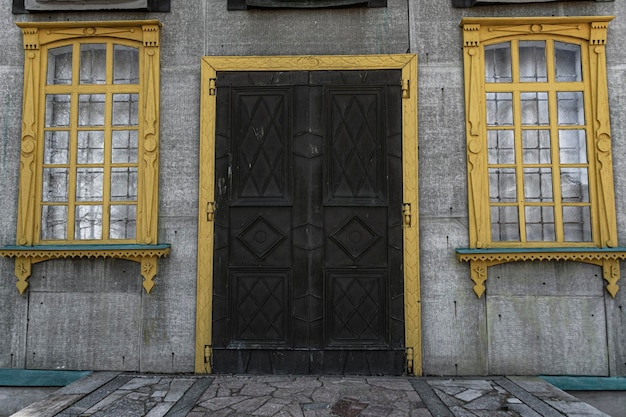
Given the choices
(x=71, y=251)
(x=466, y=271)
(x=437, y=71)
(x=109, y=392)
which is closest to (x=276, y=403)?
(x=109, y=392)

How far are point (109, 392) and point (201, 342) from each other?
107 cm

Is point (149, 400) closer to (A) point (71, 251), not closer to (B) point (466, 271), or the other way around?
(A) point (71, 251)

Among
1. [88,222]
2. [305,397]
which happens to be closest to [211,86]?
[88,222]

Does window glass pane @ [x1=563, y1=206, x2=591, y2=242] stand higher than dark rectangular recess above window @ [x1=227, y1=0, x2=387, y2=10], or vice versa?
dark rectangular recess above window @ [x1=227, y1=0, x2=387, y2=10]

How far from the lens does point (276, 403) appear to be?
4516mm

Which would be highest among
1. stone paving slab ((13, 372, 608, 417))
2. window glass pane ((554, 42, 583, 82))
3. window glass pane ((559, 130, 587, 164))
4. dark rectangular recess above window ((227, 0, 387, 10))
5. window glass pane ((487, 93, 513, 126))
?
dark rectangular recess above window ((227, 0, 387, 10))

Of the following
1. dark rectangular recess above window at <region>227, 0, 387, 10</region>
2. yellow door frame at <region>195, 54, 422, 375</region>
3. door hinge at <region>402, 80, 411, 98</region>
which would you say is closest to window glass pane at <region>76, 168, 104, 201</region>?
yellow door frame at <region>195, 54, 422, 375</region>

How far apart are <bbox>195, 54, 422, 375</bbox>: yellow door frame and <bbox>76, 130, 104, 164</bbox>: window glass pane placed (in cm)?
127

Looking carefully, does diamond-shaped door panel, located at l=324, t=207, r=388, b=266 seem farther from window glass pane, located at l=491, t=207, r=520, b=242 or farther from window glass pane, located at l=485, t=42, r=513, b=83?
window glass pane, located at l=485, t=42, r=513, b=83

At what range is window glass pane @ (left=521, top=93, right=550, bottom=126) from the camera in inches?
222

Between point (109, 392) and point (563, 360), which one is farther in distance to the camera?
point (563, 360)

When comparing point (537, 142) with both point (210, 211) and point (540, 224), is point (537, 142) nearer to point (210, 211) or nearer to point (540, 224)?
point (540, 224)

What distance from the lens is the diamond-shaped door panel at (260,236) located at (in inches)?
217

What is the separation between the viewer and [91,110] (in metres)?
5.78
